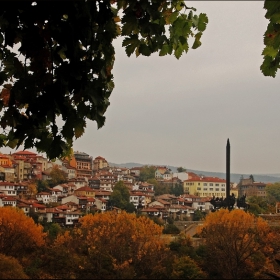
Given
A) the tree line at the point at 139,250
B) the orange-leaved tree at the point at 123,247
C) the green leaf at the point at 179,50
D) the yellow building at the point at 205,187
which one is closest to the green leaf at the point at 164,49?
the green leaf at the point at 179,50

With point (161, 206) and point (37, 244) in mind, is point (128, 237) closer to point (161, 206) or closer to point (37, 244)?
point (37, 244)

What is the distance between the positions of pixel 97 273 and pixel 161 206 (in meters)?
16.9

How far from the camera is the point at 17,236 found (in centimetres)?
1180

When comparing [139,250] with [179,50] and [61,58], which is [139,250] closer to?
[179,50]

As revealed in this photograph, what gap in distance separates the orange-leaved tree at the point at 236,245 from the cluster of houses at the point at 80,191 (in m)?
7.76

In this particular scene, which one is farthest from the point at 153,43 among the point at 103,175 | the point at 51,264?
the point at 103,175

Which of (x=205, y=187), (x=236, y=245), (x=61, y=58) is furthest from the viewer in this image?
(x=205, y=187)

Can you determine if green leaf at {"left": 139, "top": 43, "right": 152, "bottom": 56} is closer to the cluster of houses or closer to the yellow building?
the cluster of houses

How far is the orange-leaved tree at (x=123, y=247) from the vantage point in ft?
34.5

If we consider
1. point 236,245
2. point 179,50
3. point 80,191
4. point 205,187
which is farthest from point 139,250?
point 205,187

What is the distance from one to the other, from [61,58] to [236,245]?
1126 cm

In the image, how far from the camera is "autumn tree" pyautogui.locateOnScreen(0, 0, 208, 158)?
102cm

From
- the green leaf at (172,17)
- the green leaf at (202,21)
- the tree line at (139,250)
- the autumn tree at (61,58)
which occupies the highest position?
the green leaf at (172,17)

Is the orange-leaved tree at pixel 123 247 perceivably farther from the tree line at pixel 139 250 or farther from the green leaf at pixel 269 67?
the green leaf at pixel 269 67
